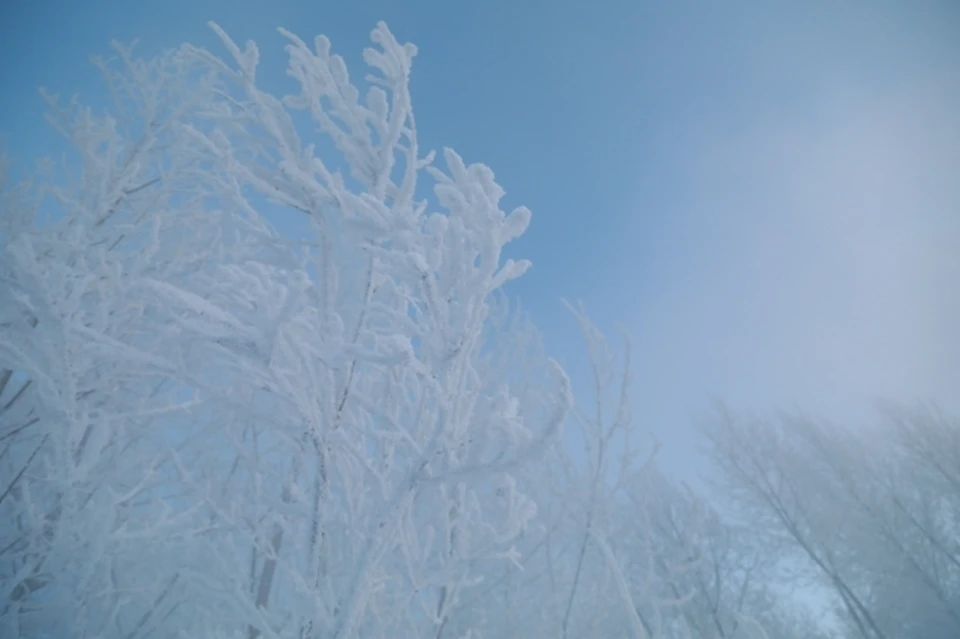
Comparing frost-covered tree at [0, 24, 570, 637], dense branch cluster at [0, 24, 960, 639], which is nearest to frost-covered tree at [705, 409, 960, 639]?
dense branch cluster at [0, 24, 960, 639]

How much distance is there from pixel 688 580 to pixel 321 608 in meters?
8.06

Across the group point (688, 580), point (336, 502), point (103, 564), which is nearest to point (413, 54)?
point (336, 502)

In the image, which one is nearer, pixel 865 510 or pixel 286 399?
pixel 286 399

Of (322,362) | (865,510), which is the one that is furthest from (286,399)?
(865,510)

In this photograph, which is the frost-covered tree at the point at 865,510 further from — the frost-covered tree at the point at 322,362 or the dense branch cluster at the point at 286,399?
the frost-covered tree at the point at 322,362

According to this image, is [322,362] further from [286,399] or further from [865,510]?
[865,510]

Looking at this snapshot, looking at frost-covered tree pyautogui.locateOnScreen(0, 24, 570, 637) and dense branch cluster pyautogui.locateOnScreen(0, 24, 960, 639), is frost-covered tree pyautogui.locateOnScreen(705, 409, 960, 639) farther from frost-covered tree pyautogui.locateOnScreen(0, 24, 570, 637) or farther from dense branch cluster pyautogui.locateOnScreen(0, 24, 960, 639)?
frost-covered tree pyautogui.locateOnScreen(0, 24, 570, 637)

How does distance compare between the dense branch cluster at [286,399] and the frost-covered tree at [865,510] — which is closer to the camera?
the dense branch cluster at [286,399]

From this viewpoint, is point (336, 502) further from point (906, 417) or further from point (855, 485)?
point (906, 417)

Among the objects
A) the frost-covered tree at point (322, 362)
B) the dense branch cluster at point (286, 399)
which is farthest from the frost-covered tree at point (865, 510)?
Answer: the frost-covered tree at point (322, 362)

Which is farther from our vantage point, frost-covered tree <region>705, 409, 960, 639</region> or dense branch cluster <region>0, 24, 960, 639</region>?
frost-covered tree <region>705, 409, 960, 639</region>

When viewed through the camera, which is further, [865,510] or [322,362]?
[865,510]

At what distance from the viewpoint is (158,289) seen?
1.24m

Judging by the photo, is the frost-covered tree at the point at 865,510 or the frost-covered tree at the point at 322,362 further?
the frost-covered tree at the point at 865,510
